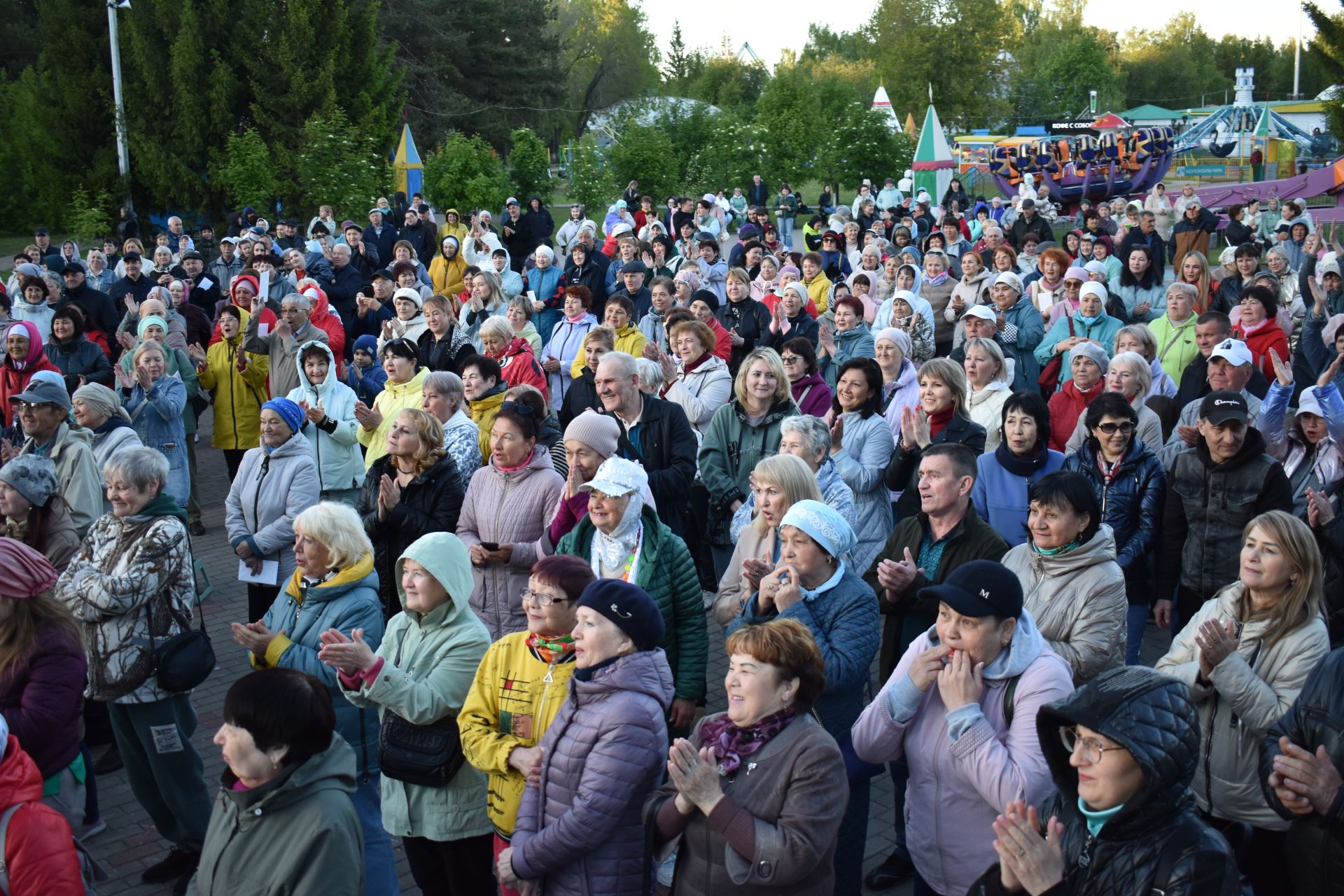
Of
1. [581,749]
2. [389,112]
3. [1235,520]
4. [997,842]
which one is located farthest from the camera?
[389,112]

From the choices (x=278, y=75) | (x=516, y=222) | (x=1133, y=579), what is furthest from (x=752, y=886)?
(x=278, y=75)

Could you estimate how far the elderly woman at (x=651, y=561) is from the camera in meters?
4.84

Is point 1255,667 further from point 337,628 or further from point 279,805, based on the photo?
point 337,628

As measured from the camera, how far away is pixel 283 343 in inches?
388

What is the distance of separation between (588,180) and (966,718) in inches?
919

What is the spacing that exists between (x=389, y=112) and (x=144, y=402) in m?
26.0

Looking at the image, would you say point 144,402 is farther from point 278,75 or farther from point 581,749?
point 278,75

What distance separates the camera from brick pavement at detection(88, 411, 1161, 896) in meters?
5.29

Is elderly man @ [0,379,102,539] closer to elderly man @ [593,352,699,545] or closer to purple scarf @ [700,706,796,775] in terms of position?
elderly man @ [593,352,699,545]

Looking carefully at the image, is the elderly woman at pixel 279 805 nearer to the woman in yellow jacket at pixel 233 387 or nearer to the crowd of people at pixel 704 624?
the crowd of people at pixel 704 624

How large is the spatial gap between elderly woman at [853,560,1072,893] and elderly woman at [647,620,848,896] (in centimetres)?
40

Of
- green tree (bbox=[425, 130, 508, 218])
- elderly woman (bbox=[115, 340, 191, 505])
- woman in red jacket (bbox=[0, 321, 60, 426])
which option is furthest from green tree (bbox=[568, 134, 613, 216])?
elderly woman (bbox=[115, 340, 191, 505])

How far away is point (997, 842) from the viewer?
9.69ft

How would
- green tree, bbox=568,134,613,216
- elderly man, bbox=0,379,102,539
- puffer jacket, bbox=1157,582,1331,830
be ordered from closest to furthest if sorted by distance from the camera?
1. puffer jacket, bbox=1157,582,1331,830
2. elderly man, bbox=0,379,102,539
3. green tree, bbox=568,134,613,216
